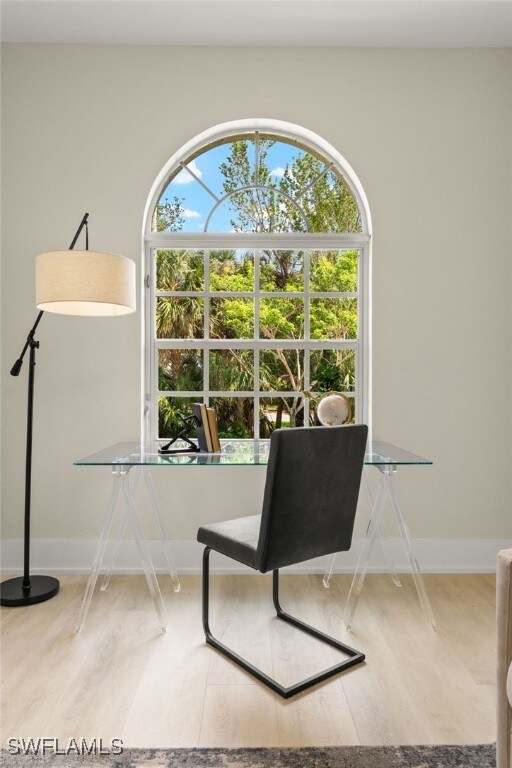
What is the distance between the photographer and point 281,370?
329cm

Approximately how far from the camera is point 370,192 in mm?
3143

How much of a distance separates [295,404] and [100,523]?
4.50 ft

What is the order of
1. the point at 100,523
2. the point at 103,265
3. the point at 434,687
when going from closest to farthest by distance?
1. the point at 434,687
2. the point at 103,265
3. the point at 100,523

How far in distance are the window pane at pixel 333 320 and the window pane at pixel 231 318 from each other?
0.41m

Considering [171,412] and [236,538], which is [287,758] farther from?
[171,412]

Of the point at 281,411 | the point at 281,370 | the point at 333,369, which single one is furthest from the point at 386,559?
the point at 281,370

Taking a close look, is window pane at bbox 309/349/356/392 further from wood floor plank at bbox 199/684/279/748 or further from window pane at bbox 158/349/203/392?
wood floor plank at bbox 199/684/279/748

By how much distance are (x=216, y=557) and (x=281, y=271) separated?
1.79 metres

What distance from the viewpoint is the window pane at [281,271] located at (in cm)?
330

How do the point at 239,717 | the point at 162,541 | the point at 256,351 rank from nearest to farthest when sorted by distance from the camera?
1. the point at 239,717
2. the point at 162,541
3. the point at 256,351

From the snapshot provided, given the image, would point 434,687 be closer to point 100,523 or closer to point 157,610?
point 157,610

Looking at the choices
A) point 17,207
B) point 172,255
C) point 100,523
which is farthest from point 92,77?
point 100,523

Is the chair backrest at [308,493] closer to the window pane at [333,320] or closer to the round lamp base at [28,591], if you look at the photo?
the window pane at [333,320]

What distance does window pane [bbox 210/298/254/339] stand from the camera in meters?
3.29
